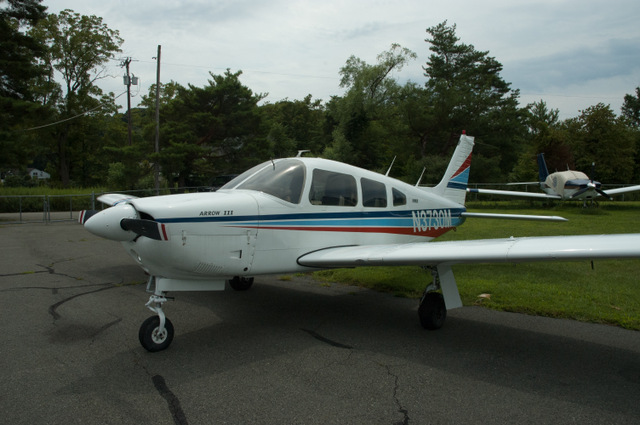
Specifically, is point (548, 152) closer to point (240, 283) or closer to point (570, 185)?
point (570, 185)

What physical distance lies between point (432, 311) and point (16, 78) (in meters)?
24.9

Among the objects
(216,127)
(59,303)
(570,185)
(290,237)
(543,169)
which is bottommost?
(59,303)

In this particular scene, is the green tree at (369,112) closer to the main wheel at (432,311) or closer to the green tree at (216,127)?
the green tree at (216,127)

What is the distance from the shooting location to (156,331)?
4.43 m

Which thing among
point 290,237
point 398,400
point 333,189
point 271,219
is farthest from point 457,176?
point 398,400

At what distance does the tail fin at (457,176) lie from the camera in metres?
8.82

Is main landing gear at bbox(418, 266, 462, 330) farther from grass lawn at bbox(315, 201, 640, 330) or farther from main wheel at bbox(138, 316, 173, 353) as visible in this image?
main wheel at bbox(138, 316, 173, 353)

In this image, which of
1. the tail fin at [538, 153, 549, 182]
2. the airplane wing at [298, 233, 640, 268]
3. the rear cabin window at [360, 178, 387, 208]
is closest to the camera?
the airplane wing at [298, 233, 640, 268]

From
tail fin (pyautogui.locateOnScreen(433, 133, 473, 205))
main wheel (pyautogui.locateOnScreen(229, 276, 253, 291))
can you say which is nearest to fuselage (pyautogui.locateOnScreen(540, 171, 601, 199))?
tail fin (pyautogui.locateOnScreen(433, 133, 473, 205))

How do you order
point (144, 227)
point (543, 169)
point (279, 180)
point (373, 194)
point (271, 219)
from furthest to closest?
point (543, 169) → point (373, 194) → point (279, 180) → point (271, 219) → point (144, 227)

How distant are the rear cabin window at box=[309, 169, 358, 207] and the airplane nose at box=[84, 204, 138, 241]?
2.24m

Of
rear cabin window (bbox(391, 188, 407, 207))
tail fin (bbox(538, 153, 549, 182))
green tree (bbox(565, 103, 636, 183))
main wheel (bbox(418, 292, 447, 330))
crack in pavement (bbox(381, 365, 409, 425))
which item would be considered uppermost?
green tree (bbox(565, 103, 636, 183))

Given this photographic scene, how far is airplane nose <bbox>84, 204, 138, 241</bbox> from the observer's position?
4152 millimetres

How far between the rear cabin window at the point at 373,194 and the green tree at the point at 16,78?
21.4 meters
